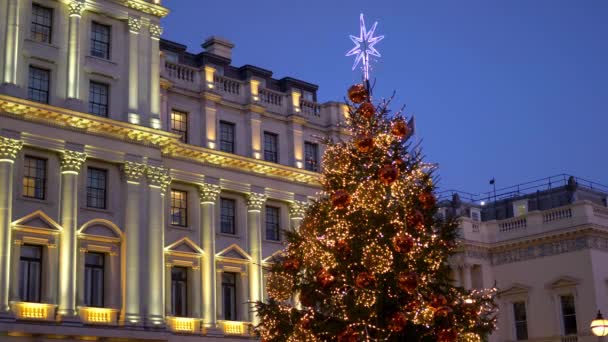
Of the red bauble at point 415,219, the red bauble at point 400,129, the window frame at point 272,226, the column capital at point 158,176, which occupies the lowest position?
the red bauble at point 415,219

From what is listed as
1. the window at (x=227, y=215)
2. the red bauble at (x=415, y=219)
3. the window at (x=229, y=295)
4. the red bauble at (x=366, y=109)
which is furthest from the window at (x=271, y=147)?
the red bauble at (x=415, y=219)

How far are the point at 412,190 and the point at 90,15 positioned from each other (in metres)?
18.8

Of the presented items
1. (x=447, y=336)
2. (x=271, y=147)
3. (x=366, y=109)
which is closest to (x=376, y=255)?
(x=447, y=336)

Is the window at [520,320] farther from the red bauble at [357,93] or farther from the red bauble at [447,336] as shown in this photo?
the red bauble at [357,93]

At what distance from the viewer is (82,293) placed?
34.2 m

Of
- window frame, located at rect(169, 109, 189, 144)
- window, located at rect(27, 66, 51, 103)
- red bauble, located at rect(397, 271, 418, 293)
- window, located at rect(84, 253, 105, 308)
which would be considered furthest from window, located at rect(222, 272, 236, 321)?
red bauble, located at rect(397, 271, 418, 293)

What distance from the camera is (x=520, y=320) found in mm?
52125

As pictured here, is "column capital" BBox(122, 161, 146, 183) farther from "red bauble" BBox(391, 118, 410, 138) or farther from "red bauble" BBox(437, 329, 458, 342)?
"red bauble" BBox(437, 329, 458, 342)

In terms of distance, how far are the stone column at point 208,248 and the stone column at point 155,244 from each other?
8.84 ft

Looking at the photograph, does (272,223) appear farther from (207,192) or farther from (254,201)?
(207,192)

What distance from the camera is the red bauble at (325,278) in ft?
76.4

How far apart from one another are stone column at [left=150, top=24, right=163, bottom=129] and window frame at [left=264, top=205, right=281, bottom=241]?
815 centimetres

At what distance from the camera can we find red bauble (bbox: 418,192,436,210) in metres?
23.2

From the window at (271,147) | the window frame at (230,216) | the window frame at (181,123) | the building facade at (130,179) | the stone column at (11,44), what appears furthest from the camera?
the window at (271,147)
